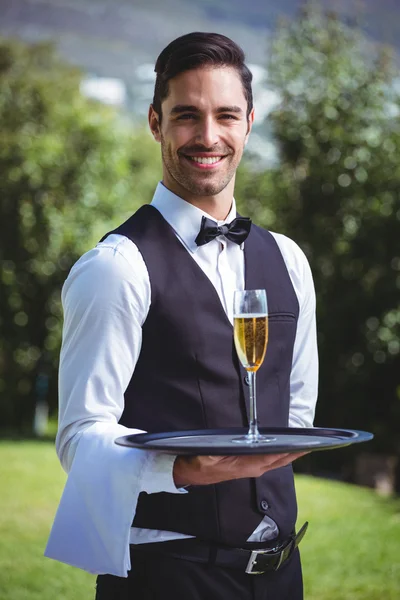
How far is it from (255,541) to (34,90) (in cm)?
1696

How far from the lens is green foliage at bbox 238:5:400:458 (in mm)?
11609

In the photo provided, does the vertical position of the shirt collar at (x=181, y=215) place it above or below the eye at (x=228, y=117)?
below

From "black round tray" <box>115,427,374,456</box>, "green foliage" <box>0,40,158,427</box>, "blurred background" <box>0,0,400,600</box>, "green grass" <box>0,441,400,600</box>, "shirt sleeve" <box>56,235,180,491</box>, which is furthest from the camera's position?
"green foliage" <box>0,40,158,427</box>

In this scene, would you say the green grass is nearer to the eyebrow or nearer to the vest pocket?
the vest pocket

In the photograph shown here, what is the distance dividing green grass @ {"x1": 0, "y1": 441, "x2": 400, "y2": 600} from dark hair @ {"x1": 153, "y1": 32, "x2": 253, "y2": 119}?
4515mm

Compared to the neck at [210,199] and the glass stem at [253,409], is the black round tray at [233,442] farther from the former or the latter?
the neck at [210,199]

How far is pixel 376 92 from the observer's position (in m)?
12.8

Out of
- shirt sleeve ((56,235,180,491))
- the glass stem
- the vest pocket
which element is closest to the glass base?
the glass stem

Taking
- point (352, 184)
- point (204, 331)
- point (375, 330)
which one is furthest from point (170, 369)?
point (352, 184)

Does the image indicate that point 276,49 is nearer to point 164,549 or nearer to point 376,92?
point 376,92

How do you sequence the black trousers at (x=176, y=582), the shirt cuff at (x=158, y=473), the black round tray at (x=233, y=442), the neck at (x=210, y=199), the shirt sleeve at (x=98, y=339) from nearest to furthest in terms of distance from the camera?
the black round tray at (x=233, y=442), the shirt cuff at (x=158, y=473), the shirt sleeve at (x=98, y=339), the black trousers at (x=176, y=582), the neck at (x=210, y=199)

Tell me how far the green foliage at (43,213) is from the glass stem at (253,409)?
14008 millimetres

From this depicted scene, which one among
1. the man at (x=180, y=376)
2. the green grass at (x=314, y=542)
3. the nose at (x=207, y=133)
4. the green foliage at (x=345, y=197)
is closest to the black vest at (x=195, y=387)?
the man at (x=180, y=376)

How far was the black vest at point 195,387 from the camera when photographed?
6.33ft
